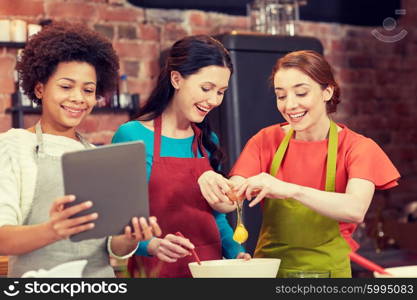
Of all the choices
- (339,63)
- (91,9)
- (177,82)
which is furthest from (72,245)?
(339,63)

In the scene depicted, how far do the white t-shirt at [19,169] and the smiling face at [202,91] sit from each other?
405mm

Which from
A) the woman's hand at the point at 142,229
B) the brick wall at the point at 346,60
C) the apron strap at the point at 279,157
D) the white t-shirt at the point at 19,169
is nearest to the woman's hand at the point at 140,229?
the woman's hand at the point at 142,229

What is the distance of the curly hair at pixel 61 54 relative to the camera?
179cm

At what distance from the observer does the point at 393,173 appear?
1968 mm

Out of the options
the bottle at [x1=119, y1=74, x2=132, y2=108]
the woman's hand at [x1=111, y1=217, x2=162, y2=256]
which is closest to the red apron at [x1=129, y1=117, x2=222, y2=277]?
the woman's hand at [x1=111, y1=217, x2=162, y2=256]

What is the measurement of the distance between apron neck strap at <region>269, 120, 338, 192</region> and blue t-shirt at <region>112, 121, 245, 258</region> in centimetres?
25

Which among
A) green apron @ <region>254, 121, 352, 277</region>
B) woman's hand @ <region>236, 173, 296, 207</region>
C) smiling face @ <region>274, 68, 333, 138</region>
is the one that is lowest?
green apron @ <region>254, 121, 352, 277</region>

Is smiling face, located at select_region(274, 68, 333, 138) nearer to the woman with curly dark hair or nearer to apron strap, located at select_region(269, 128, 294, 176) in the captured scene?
apron strap, located at select_region(269, 128, 294, 176)

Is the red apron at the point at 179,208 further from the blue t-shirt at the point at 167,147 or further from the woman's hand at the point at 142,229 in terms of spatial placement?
the woman's hand at the point at 142,229

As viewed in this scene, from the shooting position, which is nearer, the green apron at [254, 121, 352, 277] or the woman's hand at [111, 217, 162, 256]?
the woman's hand at [111, 217, 162, 256]

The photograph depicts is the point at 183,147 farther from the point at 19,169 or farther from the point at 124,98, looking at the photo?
the point at 124,98

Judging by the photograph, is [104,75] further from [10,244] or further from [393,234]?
[393,234]

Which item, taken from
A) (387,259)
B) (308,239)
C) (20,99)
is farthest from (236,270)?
(387,259)

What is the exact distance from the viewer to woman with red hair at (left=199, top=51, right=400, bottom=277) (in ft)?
6.35
